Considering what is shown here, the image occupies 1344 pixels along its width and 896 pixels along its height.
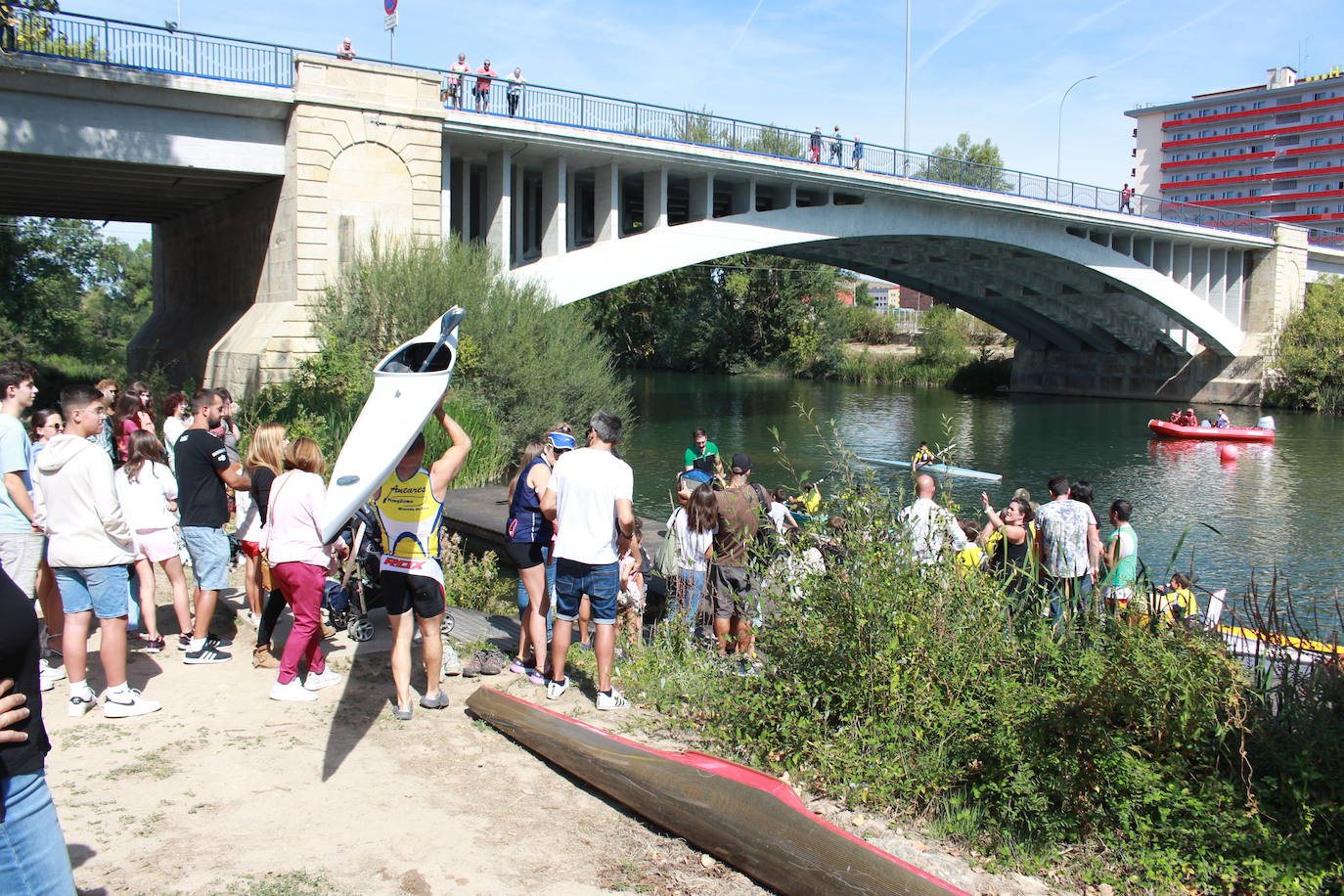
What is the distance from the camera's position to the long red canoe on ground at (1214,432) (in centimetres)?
3089

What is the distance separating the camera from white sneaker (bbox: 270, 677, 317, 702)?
5652mm

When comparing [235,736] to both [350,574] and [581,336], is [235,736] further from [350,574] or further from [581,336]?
[581,336]

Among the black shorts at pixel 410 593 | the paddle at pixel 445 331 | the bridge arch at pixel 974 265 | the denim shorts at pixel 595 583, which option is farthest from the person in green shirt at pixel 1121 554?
the bridge arch at pixel 974 265

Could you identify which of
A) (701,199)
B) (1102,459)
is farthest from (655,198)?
(1102,459)

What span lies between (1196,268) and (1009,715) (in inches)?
1802

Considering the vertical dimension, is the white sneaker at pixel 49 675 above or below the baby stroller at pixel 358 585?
below

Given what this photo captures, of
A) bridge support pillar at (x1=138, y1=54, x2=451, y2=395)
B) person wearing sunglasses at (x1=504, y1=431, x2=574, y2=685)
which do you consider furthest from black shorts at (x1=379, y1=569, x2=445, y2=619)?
bridge support pillar at (x1=138, y1=54, x2=451, y2=395)

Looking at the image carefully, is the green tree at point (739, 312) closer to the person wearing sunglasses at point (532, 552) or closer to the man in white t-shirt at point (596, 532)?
the person wearing sunglasses at point (532, 552)

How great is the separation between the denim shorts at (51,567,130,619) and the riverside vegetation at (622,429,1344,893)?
119 inches

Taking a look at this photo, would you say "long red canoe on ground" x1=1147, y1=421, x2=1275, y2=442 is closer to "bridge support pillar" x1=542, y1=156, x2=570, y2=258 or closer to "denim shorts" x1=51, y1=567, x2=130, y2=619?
"bridge support pillar" x1=542, y1=156, x2=570, y2=258

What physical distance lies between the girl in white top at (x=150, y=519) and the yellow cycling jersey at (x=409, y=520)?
206cm

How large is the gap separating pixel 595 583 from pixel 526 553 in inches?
30.0

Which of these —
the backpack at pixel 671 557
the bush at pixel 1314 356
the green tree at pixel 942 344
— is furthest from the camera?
the green tree at pixel 942 344

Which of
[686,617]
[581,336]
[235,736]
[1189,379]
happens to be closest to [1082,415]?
[1189,379]
